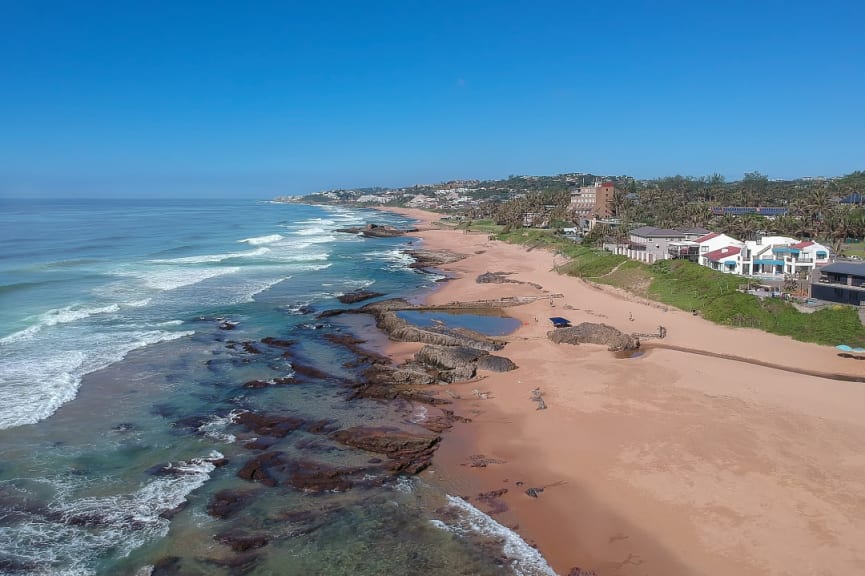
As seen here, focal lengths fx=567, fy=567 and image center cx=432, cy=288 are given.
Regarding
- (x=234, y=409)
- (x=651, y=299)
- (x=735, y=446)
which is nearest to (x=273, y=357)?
(x=234, y=409)

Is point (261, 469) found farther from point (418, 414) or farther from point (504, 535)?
point (504, 535)

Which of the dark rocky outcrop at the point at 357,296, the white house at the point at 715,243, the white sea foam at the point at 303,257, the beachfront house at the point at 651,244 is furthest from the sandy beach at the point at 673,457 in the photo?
the white sea foam at the point at 303,257

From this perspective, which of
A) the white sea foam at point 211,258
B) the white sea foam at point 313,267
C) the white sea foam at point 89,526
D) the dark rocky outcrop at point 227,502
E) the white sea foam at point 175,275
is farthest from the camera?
the white sea foam at point 211,258

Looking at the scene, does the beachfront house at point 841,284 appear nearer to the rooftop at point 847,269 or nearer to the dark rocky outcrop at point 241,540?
the rooftop at point 847,269

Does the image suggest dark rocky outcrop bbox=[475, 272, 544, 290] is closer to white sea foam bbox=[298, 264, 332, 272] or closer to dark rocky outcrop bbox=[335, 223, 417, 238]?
white sea foam bbox=[298, 264, 332, 272]

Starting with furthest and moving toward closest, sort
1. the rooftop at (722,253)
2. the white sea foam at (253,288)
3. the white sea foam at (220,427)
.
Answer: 1. the rooftop at (722,253)
2. the white sea foam at (253,288)
3. the white sea foam at (220,427)

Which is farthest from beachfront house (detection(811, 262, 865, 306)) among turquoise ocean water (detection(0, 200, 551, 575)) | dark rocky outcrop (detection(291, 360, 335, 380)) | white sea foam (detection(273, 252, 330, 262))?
white sea foam (detection(273, 252, 330, 262))
